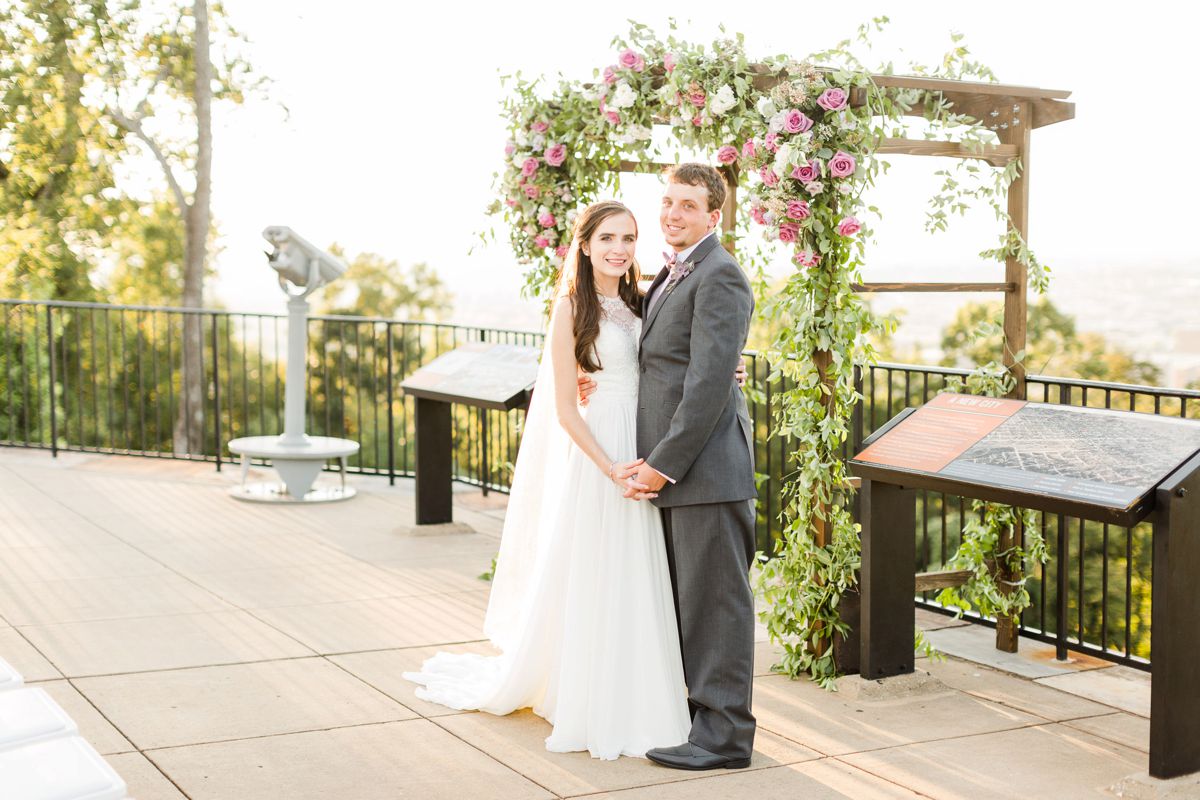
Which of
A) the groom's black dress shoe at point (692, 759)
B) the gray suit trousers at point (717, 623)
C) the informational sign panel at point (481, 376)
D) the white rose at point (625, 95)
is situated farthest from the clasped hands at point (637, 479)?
the informational sign panel at point (481, 376)

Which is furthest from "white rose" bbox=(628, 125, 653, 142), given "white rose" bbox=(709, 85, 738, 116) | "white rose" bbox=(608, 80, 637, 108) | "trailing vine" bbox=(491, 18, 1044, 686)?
"white rose" bbox=(709, 85, 738, 116)

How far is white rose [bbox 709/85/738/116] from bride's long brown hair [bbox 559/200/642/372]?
2.66ft

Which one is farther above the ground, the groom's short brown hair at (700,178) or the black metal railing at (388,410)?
the groom's short brown hair at (700,178)

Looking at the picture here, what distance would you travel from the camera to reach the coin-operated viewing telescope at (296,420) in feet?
30.7

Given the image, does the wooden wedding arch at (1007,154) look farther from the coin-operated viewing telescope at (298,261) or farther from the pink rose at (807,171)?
the coin-operated viewing telescope at (298,261)

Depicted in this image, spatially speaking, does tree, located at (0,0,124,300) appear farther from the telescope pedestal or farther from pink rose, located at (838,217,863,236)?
pink rose, located at (838,217,863,236)

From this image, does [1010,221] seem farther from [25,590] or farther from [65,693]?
[25,590]

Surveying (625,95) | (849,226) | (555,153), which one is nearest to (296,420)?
(555,153)

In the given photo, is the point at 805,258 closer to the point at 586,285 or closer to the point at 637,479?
the point at 586,285

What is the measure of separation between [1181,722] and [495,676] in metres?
2.43

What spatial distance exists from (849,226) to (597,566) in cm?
165

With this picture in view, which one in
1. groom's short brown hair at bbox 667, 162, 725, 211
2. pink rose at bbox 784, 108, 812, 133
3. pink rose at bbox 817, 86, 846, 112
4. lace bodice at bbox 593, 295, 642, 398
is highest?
pink rose at bbox 817, 86, 846, 112

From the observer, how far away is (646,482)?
4.36 m

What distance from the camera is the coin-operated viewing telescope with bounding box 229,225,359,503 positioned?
937 centimetres
